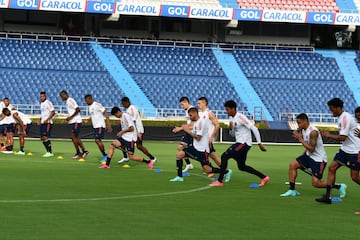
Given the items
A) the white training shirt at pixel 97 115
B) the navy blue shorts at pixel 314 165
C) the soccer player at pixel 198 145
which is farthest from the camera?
the white training shirt at pixel 97 115

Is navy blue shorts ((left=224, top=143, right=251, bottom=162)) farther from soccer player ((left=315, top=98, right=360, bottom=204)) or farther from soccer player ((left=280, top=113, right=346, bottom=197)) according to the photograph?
soccer player ((left=315, top=98, right=360, bottom=204))

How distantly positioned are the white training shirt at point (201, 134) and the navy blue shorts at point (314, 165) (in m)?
3.48

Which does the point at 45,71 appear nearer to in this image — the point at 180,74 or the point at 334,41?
the point at 180,74

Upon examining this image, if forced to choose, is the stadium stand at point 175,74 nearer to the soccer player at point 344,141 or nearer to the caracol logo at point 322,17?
the caracol logo at point 322,17

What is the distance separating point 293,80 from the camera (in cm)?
5256

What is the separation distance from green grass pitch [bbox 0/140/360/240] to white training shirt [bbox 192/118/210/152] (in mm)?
796

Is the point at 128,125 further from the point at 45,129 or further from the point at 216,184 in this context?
the point at 216,184

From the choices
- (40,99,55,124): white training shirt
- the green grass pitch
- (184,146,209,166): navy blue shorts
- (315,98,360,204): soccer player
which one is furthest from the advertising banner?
(315,98,360,204): soccer player

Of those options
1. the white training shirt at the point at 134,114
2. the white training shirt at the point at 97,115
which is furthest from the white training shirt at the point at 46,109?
the white training shirt at the point at 134,114

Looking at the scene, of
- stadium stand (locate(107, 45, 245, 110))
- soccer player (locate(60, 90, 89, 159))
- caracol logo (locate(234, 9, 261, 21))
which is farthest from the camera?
caracol logo (locate(234, 9, 261, 21))

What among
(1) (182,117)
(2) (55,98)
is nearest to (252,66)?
(1) (182,117)

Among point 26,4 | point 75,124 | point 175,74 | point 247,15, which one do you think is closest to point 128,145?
point 75,124

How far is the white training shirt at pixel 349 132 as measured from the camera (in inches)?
541

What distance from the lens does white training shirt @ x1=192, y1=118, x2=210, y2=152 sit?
1822 cm
